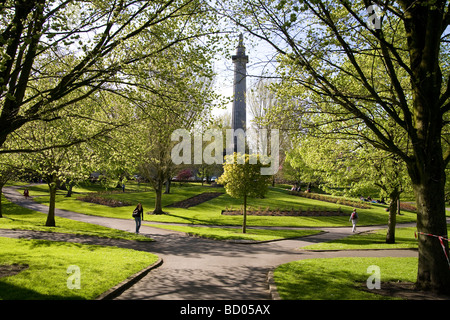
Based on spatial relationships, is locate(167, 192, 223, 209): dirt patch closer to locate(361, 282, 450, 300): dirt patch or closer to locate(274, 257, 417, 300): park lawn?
locate(274, 257, 417, 300): park lawn

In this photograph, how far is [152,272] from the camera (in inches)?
342

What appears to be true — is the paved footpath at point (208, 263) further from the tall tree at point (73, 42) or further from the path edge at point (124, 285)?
the tall tree at point (73, 42)

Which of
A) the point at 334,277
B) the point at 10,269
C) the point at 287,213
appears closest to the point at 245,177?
the point at 334,277

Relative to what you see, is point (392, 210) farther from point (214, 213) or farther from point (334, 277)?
point (214, 213)

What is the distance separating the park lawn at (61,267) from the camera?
20.2 ft

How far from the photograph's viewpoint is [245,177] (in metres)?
18.6

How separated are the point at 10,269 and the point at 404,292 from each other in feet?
29.9

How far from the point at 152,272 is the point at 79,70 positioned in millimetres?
5595

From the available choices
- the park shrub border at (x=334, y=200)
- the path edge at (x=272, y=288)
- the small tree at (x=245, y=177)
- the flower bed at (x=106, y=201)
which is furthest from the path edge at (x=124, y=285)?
the park shrub border at (x=334, y=200)

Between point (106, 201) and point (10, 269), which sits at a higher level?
point (10, 269)

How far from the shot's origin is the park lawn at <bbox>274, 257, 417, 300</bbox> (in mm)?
6552

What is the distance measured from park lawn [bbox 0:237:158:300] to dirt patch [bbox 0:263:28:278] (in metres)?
0.17

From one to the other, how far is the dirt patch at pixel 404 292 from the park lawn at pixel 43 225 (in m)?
9.99

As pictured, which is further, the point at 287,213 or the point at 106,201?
the point at 106,201
